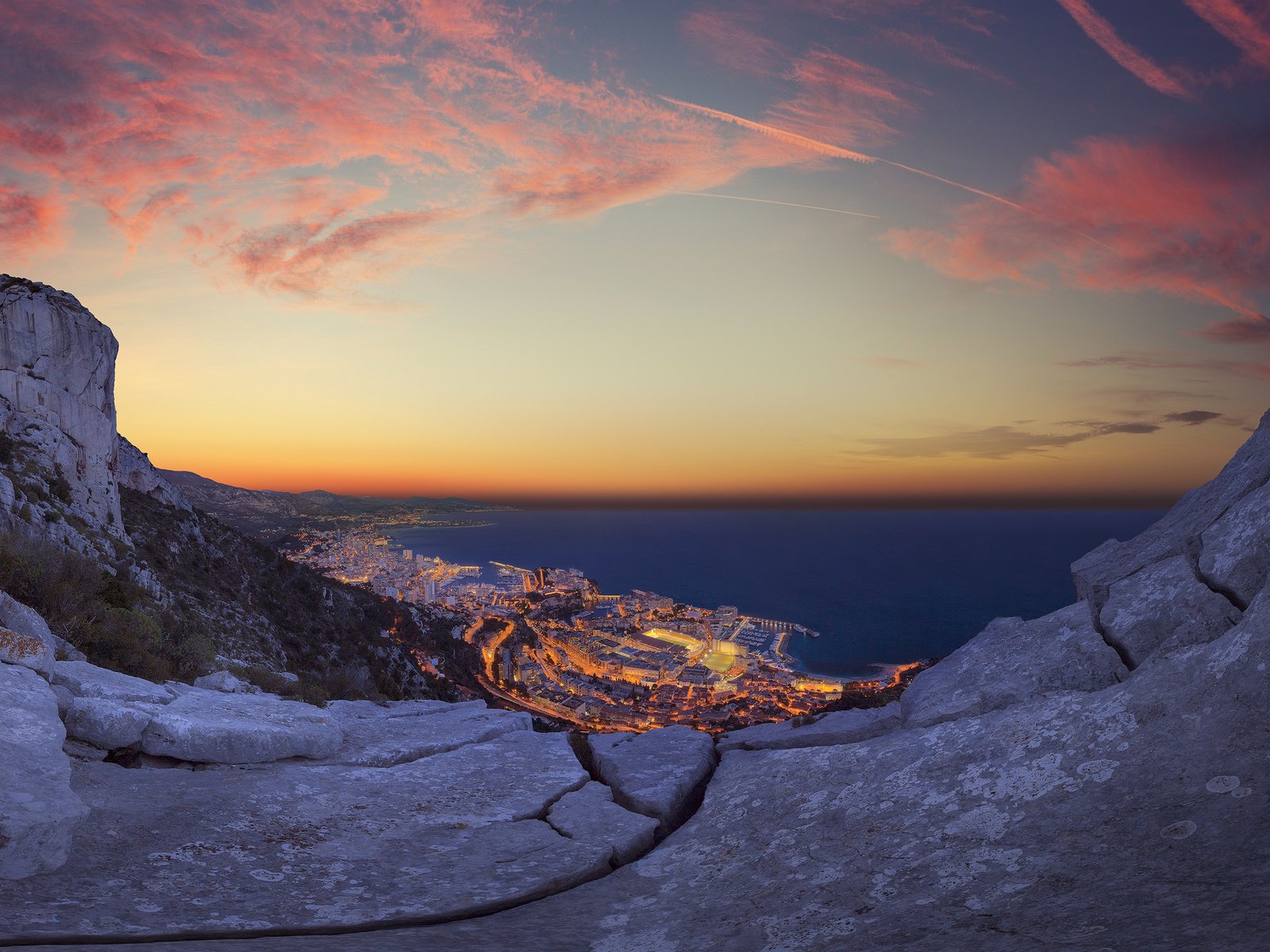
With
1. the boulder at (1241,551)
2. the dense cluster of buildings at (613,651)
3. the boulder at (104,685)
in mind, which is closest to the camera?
the boulder at (1241,551)

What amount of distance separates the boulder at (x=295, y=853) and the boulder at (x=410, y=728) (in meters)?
0.58

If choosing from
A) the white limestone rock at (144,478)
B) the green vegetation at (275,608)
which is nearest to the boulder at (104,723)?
the green vegetation at (275,608)

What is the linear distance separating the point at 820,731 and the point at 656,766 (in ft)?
5.89

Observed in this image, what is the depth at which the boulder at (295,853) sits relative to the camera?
3541 millimetres

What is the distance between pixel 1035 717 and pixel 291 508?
191 m

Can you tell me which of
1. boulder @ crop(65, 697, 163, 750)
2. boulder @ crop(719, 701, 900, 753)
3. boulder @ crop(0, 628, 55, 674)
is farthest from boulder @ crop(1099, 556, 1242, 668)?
boulder @ crop(0, 628, 55, 674)

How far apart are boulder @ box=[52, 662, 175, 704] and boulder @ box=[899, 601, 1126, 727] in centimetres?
822

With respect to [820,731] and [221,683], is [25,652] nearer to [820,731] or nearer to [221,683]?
[221,683]

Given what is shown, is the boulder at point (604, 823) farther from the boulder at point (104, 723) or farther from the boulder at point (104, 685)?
the boulder at point (104, 685)

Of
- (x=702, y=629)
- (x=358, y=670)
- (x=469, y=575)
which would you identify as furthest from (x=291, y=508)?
(x=358, y=670)

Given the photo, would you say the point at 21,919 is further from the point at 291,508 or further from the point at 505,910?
the point at 291,508

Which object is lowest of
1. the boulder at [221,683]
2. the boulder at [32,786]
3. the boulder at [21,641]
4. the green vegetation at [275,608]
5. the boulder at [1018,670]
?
the green vegetation at [275,608]

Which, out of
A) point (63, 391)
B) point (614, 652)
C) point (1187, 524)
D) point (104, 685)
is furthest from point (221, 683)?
point (614, 652)

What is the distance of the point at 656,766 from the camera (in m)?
6.47
